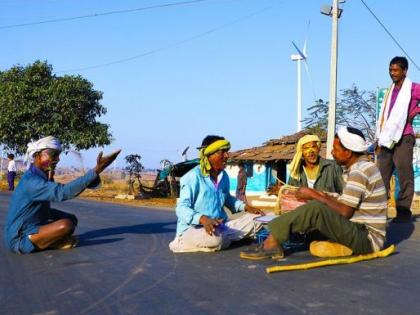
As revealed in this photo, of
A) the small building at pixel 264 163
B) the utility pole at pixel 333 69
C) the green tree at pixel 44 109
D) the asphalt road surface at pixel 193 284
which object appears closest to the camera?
the asphalt road surface at pixel 193 284

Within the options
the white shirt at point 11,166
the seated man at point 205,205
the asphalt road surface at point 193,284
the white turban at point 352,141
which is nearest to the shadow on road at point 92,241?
the asphalt road surface at point 193,284

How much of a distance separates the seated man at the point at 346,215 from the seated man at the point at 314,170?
825 mm

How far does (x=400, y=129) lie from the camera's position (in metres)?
6.43

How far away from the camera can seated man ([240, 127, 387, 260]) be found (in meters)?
4.34

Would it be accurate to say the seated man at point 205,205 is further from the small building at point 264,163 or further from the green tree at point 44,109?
the small building at point 264,163

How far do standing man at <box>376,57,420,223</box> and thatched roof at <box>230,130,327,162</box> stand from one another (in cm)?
2108

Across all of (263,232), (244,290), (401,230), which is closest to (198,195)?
(263,232)

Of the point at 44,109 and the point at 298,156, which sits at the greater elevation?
the point at 44,109

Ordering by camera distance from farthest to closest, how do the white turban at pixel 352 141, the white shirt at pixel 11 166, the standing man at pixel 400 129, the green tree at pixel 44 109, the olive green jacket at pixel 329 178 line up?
the green tree at pixel 44 109
the white shirt at pixel 11 166
the standing man at pixel 400 129
the olive green jacket at pixel 329 178
the white turban at pixel 352 141

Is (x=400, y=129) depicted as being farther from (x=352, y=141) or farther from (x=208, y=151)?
(x=208, y=151)

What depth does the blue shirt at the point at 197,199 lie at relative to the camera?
5.09 meters

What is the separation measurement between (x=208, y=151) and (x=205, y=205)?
533 millimetres

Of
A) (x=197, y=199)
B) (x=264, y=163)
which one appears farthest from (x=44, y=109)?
(x=197, y=199)

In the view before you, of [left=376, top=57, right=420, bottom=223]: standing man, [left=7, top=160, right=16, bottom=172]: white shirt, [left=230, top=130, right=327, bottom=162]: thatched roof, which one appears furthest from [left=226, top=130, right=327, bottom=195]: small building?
[left=376, top=57, right=420, bottom=223]: standing man
